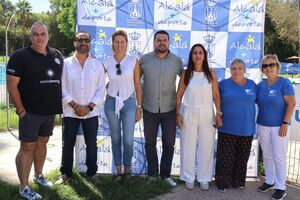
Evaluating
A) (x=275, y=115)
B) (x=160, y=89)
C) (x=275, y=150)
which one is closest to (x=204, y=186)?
(x=275, y=150)

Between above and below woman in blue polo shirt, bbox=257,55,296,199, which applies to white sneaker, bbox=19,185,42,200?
below

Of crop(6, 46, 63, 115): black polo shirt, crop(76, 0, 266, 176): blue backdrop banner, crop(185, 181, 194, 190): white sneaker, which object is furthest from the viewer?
crop(76, 0, 266, 176): blue backdrop banner

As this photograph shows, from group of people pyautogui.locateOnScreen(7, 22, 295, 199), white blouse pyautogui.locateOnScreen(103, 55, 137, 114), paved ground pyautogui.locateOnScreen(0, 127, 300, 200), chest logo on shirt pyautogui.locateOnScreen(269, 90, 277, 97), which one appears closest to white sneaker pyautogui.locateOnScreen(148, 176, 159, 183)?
group of people pyautogui.locateOnScreen(7, 22, 295, 199)

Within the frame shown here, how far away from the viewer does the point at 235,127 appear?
15.6 feet

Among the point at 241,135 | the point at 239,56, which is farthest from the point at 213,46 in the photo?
the point at 241,135

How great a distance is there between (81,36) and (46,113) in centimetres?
102

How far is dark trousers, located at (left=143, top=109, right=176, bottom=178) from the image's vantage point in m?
4.86

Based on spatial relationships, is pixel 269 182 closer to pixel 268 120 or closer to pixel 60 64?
pixel 268 120

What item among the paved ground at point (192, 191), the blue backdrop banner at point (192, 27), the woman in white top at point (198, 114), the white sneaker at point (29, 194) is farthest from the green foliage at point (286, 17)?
the white sneaker at point (29, 194)

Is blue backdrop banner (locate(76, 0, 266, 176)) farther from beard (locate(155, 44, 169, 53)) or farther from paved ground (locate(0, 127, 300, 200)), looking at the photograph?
paved ground (locate(0, 127, 300, 200))

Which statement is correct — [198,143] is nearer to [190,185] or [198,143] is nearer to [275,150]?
[190,185]

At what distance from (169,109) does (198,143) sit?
0.60 m

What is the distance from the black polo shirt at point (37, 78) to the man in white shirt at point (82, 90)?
0.21m

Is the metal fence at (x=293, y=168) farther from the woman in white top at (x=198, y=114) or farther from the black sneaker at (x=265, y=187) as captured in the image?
the woman in white top at (x=198, y=114)
